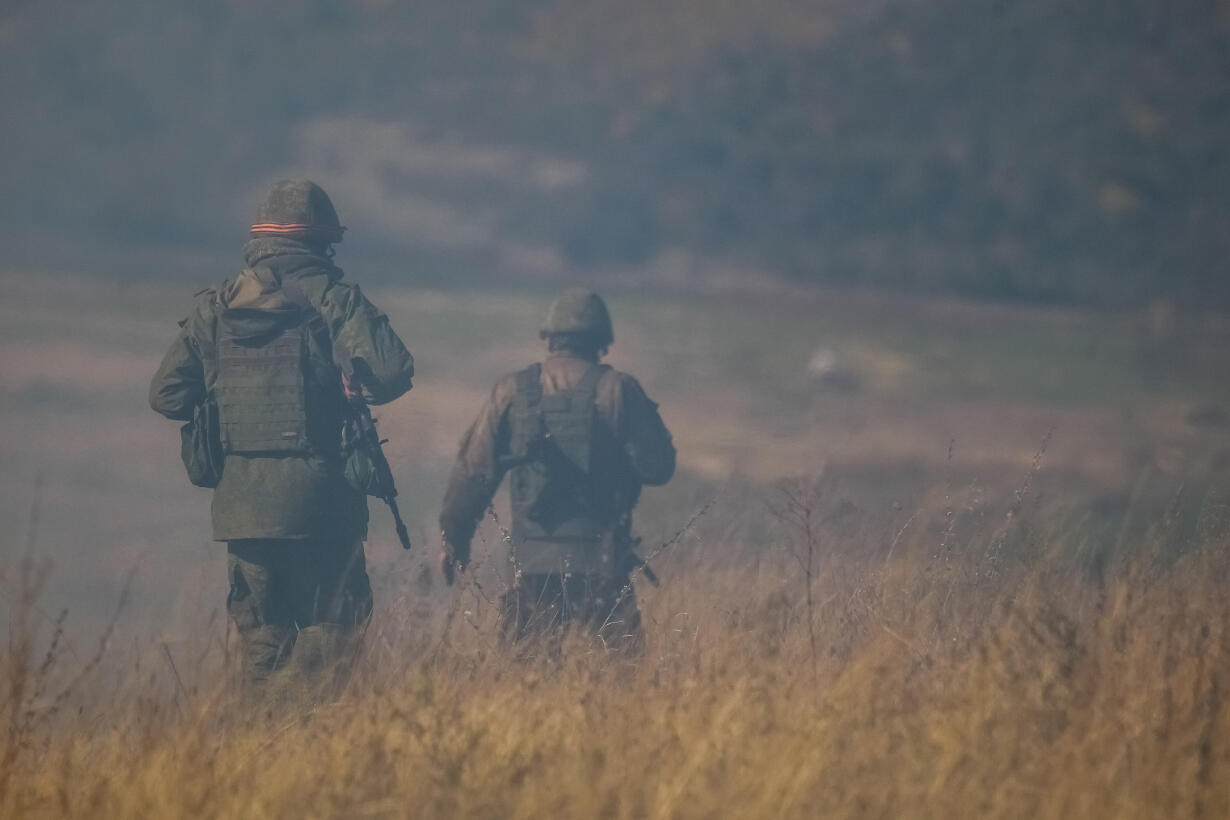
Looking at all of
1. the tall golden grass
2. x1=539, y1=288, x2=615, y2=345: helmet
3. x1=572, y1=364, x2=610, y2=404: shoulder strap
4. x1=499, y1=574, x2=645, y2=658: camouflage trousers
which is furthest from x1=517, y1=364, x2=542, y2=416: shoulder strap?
the tall golden grass

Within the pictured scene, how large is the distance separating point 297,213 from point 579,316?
1901 millimetres

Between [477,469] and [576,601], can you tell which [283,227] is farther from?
[576,601]

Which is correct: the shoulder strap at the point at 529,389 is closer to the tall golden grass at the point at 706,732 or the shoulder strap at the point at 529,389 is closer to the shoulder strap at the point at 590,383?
the shoulder strap at the point at 590,383

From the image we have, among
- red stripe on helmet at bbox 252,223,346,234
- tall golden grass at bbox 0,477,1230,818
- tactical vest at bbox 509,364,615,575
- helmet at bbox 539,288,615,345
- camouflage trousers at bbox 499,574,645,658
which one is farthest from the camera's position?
helmet at bbox 539,288,615,345

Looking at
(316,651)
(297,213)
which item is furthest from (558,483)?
(297,213)

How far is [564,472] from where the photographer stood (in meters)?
6.86

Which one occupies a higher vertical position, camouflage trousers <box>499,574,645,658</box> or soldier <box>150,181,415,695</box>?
soldier <box>150,181,415,695</box>

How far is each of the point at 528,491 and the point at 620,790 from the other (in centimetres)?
382

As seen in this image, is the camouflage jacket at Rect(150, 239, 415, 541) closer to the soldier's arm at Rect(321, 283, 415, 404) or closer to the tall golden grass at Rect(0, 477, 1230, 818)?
the soldier's arm at Rect(321, 283, 415, 404)

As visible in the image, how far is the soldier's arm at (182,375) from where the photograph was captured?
567cm

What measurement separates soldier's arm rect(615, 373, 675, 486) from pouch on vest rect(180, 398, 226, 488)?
7.01 ft

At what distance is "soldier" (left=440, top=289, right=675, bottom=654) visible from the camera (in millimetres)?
6805

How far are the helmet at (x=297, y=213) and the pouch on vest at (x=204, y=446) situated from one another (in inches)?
33.0

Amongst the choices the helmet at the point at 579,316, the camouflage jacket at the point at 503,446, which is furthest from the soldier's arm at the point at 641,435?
the helmet at the point at 579,316
